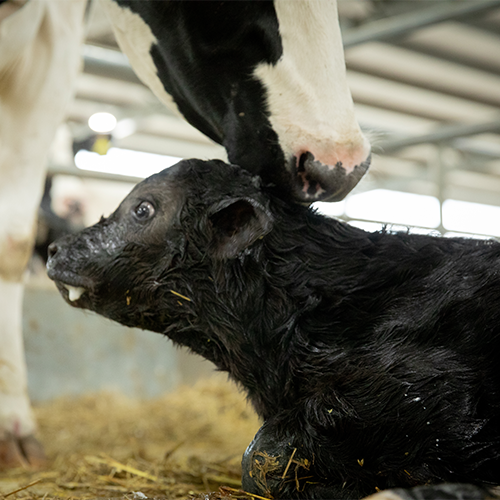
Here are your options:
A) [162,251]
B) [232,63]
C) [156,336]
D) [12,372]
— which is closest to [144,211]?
[162,251]

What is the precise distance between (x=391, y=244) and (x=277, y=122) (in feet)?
1.45

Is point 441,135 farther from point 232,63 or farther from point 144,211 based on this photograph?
point 144,211

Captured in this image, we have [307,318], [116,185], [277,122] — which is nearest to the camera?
[307,318]

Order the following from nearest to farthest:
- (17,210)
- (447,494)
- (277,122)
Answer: (447,494)
(277,122)
(17,210)

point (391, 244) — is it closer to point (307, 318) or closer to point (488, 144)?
point (307, 318)

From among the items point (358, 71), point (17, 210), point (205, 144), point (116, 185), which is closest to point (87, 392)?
point (17, 210)

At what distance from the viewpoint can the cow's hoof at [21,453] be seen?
2359mm

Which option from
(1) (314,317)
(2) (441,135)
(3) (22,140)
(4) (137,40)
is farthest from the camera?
(2) (441,135)

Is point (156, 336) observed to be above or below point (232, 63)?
below

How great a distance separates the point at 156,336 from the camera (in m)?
4.83

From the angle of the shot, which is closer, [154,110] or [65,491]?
[65,491]

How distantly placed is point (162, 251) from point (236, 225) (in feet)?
0.71

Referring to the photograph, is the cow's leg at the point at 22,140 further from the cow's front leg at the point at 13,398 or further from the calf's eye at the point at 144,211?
the calf's eye at the point at 144,211

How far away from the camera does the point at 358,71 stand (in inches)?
240
